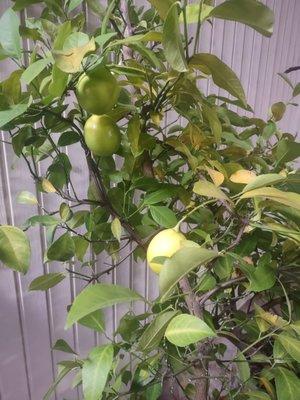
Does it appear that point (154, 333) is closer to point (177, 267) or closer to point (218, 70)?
point (177, 267)

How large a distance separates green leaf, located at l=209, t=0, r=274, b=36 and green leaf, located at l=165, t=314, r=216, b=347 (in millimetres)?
279

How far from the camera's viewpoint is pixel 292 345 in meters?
0.42

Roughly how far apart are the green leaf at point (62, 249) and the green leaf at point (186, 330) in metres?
0.21

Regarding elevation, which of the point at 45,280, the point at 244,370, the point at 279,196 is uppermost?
the point at 279,196

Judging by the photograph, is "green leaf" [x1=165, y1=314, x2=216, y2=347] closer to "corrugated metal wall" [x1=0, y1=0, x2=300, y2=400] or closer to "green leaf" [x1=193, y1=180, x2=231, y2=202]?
"green leaf" [x1=193, y1=180, x2=231, y2=202]

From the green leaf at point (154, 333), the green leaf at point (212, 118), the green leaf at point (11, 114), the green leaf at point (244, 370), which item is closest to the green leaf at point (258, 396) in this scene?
the green leaf at point (244, 370)

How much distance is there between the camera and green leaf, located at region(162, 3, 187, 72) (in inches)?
10.7

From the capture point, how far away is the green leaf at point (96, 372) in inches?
14.0

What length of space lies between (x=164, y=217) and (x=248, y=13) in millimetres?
265

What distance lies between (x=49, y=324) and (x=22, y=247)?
61 cm

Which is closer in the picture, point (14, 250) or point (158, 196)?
point (14, 250)

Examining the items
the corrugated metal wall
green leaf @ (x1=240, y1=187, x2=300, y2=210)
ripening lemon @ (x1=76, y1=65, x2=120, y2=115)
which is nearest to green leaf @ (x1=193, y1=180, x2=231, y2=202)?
green leaf @ (x1=240, y1=187, x2=300, y2=210)

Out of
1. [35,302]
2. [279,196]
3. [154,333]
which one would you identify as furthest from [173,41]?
[35,302]

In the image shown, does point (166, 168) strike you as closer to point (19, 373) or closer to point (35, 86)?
point (35, 86)
